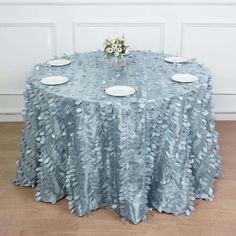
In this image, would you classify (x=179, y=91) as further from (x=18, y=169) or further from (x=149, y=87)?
(x=18, y=169)

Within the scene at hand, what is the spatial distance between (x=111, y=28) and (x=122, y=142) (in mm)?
1486

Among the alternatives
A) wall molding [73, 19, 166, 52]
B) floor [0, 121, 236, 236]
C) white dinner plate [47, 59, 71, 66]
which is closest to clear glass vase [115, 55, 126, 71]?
white dinner plate [47, 59, 71, 66]

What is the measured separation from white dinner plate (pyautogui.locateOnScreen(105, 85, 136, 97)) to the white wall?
3.84ft

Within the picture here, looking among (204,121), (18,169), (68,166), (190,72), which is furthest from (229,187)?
(18,169)

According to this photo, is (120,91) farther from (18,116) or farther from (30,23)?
(18,116)

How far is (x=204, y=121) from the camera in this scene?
248 centimetres

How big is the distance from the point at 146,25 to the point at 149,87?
3.78 ft

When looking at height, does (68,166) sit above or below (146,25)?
below

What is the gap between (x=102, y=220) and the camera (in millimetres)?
2445

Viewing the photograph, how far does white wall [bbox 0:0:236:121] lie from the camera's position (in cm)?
341

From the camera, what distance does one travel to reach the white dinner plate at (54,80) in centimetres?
248

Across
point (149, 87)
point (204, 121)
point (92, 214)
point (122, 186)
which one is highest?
point (149, 87)

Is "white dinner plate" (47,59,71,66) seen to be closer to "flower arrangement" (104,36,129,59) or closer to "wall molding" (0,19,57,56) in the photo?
"flower arrangement" (104,36,129,59)

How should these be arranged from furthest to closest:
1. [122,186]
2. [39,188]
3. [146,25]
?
[146,25] < [39,188] < [122,186]
